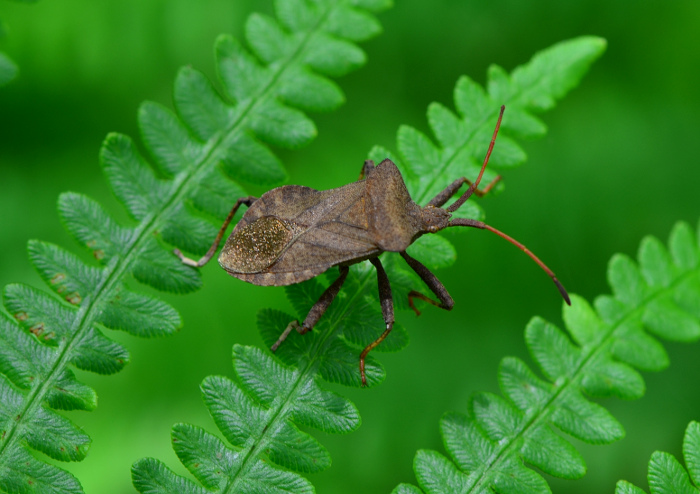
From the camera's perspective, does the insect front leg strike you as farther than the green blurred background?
No

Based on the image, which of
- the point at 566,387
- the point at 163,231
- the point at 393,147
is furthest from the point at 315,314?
the point at 393,147

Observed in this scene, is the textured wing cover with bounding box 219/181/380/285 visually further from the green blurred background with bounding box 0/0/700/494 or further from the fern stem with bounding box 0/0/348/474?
the green blurred background with bounding box 0/0/700/494

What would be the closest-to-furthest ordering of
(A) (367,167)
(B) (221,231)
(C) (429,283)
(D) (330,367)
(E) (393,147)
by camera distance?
(D) (330,367) < (B) (221,231) < (C) (429,283) < (A) (367,167) < (E) (393,147)

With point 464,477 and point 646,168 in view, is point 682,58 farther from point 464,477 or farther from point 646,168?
point 464,477

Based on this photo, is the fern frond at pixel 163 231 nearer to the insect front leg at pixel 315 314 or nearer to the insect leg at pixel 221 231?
the insect leg at pixel 221 231

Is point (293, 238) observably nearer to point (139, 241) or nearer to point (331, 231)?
point (331, 231)

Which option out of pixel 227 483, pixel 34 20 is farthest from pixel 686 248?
pixel 34 20

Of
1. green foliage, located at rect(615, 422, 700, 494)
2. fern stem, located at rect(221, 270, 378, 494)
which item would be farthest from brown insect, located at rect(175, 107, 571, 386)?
green foliage, located at rect(615, 422, 700, 494)
